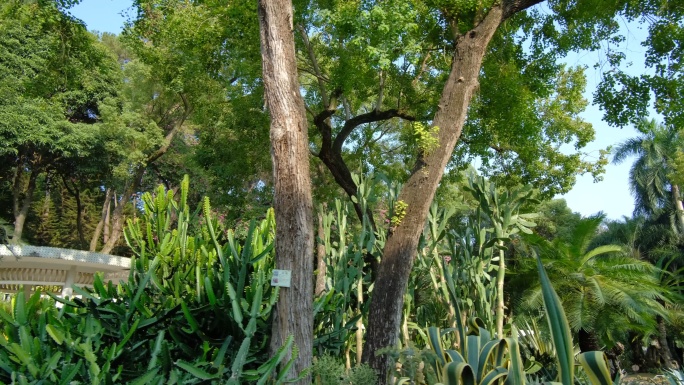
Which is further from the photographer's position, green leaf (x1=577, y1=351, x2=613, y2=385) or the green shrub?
the green shrub

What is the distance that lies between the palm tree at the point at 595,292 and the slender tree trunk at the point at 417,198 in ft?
21.8

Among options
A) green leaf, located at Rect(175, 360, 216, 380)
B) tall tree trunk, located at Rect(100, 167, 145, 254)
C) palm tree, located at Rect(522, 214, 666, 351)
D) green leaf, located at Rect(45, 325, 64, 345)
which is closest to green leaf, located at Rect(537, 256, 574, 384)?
green leaf, located at Rect(175, 360, 216, 380)

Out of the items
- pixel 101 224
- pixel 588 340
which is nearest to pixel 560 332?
pixel 588 340

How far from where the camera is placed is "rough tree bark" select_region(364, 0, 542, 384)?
245 inches

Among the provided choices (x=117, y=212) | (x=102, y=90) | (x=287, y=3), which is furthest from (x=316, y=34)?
(x=102, y=90)

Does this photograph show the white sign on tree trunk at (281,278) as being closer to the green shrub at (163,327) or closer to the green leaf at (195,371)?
the green shrub at (163,327)

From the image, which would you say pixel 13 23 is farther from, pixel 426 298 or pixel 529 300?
pixel 529 300

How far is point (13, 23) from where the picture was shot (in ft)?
66.3

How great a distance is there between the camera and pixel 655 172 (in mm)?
25703

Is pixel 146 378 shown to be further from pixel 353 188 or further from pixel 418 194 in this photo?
pixel 353 188

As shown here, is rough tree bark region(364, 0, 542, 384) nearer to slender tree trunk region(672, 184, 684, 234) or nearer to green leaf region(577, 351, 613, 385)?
green leaf region(577, 351, 613, 385)

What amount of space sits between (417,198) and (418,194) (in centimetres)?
5

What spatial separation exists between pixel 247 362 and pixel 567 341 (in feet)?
11.3

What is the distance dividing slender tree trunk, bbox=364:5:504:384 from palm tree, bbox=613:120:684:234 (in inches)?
830
